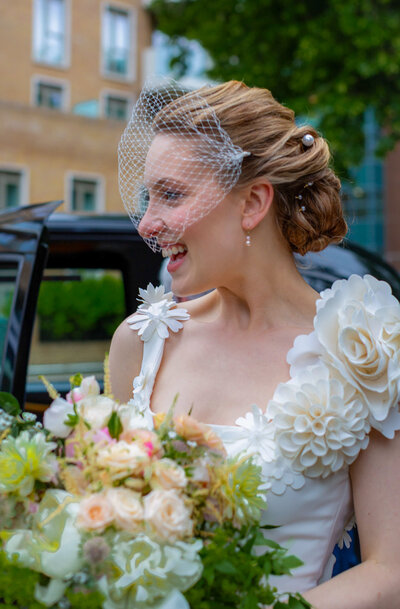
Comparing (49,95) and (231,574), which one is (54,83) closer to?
(49,95)

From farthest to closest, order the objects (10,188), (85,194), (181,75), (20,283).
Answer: (85,194), (10,188), (181,75), (20,283)

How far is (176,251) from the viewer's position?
1.88 metres

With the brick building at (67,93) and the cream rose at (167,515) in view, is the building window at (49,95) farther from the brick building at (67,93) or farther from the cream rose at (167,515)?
the cream rose at (167,515)

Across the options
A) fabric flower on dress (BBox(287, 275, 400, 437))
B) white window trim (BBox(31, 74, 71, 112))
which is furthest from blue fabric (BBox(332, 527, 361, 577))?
white window trim (BBox(31, 74, 71, 112))

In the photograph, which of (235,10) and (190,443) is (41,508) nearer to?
(190,443)

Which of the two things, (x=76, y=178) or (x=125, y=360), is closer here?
(x=125, y=360)

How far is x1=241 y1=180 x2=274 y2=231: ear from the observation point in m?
1.91

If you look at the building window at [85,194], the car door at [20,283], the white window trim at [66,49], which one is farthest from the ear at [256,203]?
the white window trim at [66,49]

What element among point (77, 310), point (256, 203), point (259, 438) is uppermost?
point (256, 203)

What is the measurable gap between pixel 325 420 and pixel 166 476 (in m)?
0.52

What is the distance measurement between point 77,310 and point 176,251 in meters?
17.9

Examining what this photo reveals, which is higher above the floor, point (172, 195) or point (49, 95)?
point (49, 95)

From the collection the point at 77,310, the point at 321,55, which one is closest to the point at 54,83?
the point at 77,310

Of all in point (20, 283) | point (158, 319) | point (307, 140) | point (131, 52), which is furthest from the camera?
point (131, 52)
